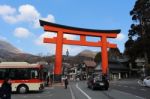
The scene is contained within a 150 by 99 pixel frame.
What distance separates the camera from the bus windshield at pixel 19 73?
3528 cm

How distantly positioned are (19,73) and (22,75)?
33cm

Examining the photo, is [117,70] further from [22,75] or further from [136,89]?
[22,75]

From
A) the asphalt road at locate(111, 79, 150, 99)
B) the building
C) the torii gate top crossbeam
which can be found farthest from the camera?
the building

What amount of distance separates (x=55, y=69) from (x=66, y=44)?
5156mm

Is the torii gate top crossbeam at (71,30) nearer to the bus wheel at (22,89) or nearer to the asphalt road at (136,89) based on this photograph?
the asphalt road at (136,89)

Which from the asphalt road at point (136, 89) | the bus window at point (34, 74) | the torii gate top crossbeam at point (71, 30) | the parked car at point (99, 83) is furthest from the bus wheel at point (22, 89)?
the torii gate top crossbeam at point (71, 30)

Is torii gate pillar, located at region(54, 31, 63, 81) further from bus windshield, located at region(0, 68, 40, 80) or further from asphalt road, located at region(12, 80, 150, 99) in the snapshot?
bus windshield, located at region(0, 68, 40, 80)

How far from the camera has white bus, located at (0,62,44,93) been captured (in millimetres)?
35250

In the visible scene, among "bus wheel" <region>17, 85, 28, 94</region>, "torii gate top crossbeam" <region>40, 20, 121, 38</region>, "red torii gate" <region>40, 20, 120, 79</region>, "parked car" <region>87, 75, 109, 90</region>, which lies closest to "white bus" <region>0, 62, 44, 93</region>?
"bus wheel" <region>17, 85, 28, 94</region>

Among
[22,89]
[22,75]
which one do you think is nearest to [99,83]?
[22,89]

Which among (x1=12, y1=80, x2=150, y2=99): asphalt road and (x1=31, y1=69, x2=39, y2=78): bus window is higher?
(x1=31, y1=69, x2=39, y2=78): bus window

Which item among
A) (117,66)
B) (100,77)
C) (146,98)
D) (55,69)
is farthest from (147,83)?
(117,66)

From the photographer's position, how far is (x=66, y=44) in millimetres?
72562

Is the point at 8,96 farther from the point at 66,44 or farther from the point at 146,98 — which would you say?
the point at 66,44
